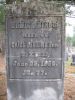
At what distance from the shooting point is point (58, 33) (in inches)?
272

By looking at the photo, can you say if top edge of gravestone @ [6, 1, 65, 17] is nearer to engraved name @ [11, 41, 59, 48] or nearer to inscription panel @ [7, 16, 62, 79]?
inscription panel @ [7, 16, 62, 79]

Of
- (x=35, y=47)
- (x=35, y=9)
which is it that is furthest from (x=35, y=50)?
(x=35, y=9)

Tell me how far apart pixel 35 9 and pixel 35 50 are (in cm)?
85

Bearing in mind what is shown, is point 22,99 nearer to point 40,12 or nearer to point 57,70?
point 57,70

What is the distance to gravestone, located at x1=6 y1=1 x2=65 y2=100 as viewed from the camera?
271 inches

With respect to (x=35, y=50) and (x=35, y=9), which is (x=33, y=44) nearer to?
(x=35, y=50)

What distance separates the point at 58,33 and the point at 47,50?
0.42 metres

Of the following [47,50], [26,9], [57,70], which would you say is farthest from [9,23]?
[57,70]

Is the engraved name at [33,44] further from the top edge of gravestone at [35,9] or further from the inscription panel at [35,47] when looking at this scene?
the top edge of gravestone at [35,9]

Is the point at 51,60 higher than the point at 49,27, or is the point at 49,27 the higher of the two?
the point at 49,27

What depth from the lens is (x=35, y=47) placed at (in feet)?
22.9

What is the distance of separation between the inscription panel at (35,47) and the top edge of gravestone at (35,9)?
9 cm

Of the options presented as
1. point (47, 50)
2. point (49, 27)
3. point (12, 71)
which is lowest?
point (12, 71)

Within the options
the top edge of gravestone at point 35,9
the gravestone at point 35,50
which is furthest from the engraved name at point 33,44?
the top edge of gravestone at point 35,9
